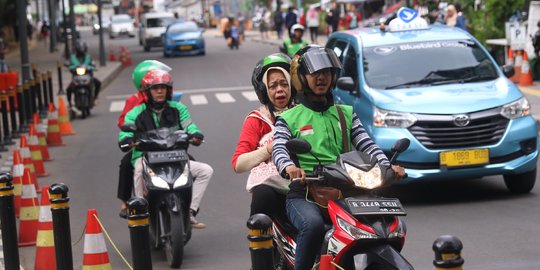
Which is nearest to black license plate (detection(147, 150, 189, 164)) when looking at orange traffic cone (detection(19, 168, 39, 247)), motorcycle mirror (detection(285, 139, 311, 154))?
orange traffic cone (detection(19, 168, 39, 247))

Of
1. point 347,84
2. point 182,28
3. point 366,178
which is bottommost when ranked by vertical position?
point 182,28

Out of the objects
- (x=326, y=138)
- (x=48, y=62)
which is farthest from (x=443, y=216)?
(x=48, y=62)

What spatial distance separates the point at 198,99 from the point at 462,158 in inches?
668

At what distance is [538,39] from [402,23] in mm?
10629

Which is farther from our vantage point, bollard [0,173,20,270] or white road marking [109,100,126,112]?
white road marking [109,100,126,112]

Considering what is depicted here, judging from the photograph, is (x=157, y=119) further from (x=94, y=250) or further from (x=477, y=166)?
(x=477, y=166)

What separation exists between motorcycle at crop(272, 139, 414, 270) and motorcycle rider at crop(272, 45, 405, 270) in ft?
1.17

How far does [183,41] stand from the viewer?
50.7 m

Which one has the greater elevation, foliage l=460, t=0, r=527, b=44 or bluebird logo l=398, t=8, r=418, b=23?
bluebird logo l=398, t=8, r=418, b=23

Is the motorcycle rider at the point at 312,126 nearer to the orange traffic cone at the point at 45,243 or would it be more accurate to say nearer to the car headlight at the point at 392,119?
the orange traffic cone at the point at 45,243

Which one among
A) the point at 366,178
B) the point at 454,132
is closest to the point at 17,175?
the point at 454,132

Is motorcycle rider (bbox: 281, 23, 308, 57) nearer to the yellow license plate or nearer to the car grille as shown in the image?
the car grille

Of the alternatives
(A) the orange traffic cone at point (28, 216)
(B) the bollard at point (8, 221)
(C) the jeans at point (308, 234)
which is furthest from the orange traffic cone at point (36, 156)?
(C) the jeans at point (308, 234)

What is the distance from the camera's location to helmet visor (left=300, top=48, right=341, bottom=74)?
6.96 m
